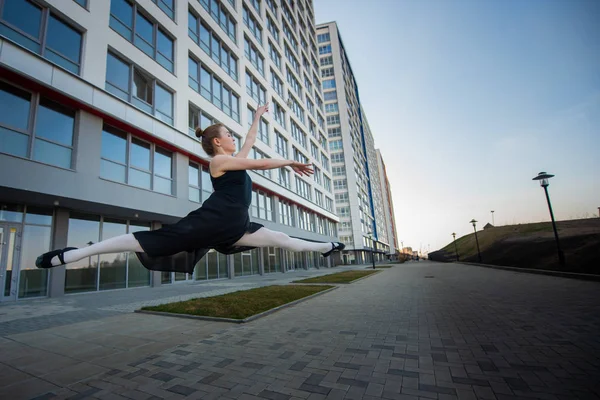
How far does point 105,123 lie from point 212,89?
364 inches

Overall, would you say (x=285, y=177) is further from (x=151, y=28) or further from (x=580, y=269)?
(x=580, y=269)

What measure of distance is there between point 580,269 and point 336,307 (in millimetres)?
13032

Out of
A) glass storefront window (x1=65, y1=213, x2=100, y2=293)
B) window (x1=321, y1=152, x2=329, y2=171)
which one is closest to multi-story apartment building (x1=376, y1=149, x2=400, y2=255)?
window (x1=321, y1=152, x2=329, y2=171)

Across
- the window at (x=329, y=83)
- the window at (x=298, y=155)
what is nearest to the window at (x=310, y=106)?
the window at (x=298, y=155)

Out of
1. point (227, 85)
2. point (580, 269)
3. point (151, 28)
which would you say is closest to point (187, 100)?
point (151, 28)

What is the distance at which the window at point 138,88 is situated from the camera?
13383mm

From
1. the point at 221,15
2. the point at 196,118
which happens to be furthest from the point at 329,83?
the point at 196,118

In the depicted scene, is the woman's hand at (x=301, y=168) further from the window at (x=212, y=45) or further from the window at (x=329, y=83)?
the window at (x=329, y=83)

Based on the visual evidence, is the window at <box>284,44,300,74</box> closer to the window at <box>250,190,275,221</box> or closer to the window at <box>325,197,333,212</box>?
the window at <box>325,197,333,212</box>

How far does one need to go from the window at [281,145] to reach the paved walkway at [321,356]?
24139 millimetres

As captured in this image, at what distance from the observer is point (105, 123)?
13.0 meters

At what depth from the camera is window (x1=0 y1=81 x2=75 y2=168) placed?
10.0m

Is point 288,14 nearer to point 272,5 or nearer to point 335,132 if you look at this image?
point 272,5

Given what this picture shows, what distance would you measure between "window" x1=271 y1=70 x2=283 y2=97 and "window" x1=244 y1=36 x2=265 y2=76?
2.20m
